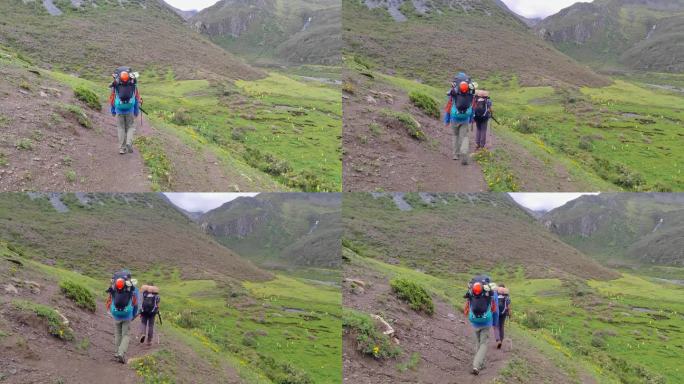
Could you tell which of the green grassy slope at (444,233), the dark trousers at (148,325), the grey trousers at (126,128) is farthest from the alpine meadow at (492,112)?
the dark trousers at (148,325)

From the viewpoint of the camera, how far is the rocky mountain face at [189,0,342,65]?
135250mm

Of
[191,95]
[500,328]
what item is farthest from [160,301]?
[191,95]

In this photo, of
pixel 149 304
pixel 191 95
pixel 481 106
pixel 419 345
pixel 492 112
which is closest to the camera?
pixel 419 345

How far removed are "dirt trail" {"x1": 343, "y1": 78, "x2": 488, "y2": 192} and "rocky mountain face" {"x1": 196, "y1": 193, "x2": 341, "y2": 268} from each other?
2203 centimetres

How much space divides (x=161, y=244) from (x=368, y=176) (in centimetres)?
1968

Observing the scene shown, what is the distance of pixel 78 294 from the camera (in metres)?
19.1

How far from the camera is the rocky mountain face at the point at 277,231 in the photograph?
45591mm

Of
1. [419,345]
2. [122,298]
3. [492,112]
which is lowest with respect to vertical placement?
[419,345]

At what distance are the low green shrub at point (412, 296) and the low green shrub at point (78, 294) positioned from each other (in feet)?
36.2

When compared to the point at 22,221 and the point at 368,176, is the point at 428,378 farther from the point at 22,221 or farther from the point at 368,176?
the point at 22,221

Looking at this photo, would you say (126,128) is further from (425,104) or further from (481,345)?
(481,345)

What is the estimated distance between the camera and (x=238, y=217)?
152ft

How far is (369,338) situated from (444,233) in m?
11.6

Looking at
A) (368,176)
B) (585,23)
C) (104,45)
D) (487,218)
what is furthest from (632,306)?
(585,23)
